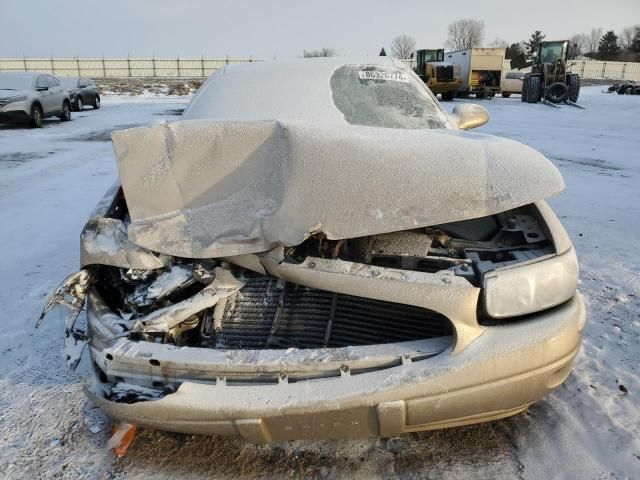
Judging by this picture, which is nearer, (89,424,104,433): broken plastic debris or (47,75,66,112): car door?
(89,424,104,433): broken plastic debris

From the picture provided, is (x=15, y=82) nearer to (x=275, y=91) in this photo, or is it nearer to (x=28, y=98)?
(x=28, y=98)

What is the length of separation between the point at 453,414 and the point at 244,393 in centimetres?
75

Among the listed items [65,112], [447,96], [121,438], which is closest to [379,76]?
[121,438]

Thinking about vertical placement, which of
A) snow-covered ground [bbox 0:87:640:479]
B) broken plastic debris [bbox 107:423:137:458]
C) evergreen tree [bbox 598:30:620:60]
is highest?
evergreen tree [bbox 598:30:620:60]

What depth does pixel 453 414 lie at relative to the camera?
178 cm

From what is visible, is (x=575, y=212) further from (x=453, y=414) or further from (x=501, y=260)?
(x=453, y=414)

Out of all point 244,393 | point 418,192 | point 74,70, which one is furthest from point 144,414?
point 74,70

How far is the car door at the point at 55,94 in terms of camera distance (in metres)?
13.8

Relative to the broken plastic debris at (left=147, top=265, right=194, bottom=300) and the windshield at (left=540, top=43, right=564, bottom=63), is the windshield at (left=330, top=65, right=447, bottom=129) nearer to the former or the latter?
the broken plastic debris at (left=147, top=265, right=194, bottom=300)

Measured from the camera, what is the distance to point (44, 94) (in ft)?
43.4

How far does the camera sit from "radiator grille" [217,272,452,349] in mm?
1972

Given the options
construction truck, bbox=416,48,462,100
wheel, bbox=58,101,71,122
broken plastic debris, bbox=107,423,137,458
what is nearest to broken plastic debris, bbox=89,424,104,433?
broken plastic debris, bbox=107,423,137,458

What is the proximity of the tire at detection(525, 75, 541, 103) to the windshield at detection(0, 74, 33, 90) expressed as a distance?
1815 cm

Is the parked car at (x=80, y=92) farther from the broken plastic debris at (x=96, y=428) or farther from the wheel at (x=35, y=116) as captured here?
the broken plastic debris at (x=96, y=428)
